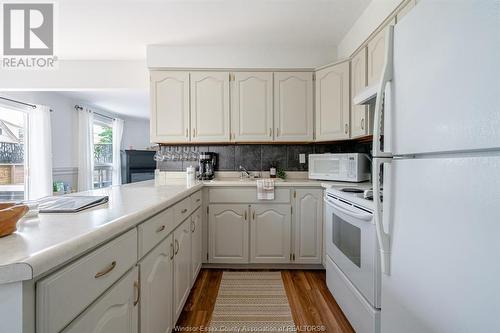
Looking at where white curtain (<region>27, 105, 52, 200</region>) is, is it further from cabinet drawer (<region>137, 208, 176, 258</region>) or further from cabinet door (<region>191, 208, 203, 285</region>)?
cabinet drawer (<region>137, 208, 176, 258</region>)

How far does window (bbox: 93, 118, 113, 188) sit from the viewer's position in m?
5.46

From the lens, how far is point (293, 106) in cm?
284

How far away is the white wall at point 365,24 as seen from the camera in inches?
74.5

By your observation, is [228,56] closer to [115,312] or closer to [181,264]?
[181,264]

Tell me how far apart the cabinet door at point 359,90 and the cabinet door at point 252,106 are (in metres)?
0.86

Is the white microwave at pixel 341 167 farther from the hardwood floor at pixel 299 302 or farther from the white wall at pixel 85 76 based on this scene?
the white wall at pixel 85 76

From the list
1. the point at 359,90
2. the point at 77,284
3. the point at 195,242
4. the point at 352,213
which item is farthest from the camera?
the point at 359,90

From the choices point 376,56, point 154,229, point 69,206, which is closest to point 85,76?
point 69,206

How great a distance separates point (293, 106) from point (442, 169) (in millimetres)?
2198

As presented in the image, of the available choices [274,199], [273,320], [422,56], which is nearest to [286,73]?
[274,199]

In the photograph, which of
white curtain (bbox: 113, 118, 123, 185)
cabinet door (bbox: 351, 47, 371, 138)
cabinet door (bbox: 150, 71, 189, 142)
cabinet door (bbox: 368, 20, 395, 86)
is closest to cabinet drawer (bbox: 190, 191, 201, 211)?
cabinet door (bbox: 150, 71, 189, 142)

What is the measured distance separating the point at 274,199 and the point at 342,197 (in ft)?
2.79

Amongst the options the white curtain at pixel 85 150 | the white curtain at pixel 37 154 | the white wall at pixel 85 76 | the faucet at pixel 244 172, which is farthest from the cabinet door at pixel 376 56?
the white curtain at pixel 85 150

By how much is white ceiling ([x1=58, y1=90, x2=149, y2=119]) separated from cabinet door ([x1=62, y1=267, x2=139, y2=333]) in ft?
11.1
